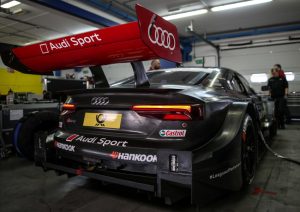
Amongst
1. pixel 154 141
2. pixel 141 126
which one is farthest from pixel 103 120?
pixel 154 141

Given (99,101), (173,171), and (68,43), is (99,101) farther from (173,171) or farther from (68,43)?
(173,171)

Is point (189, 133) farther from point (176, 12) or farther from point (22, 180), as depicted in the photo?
point (176, 12)

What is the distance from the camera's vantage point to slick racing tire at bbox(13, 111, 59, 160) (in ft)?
10.9

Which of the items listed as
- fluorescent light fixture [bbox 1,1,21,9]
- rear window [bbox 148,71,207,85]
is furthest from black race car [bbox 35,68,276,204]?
fluorescent light fixture [bbox 1,1,21,9]

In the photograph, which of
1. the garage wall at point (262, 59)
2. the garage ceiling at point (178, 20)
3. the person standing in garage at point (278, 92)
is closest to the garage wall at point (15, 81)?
the garage ceiling at point (178, 20)

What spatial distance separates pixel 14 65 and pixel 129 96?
103 centimetres

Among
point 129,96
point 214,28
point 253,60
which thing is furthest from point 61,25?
point 129,96

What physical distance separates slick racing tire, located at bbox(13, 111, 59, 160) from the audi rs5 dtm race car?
1.48 m

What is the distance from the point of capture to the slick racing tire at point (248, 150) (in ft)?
6.67

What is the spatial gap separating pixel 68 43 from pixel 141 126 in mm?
739

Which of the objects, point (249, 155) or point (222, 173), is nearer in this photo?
point (222, 173)

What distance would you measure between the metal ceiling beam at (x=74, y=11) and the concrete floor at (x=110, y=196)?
4503 mm

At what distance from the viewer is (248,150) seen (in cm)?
229

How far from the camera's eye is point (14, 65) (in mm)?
2016
